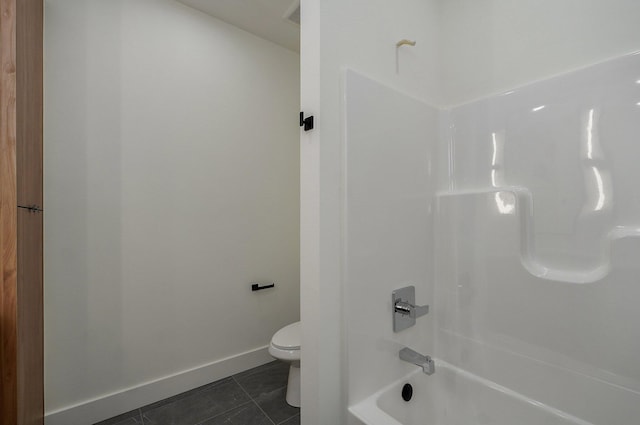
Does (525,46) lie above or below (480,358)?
above

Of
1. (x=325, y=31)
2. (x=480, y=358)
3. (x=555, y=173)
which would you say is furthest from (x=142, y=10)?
(x=480, y=358)

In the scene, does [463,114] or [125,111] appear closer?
[463,114]

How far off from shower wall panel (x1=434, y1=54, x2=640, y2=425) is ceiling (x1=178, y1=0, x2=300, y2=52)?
151 centimetres

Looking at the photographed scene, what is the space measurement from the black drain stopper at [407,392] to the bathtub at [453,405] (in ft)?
0.05

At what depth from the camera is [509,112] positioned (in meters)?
1.27

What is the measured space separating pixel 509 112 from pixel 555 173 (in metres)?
0.36

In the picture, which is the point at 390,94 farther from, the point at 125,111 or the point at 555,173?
the point at 125,111

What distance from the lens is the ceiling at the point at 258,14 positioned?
1.90 meters

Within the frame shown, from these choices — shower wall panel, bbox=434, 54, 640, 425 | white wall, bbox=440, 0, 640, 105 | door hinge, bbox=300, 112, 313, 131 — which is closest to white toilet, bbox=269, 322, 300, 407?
shower wall panel, bbox=434, 54, 640, 425

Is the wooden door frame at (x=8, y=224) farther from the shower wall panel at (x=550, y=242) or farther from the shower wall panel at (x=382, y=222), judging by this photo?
the shower wall panel at (x=550, y=242)

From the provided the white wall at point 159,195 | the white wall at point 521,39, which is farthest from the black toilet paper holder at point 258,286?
the white wall at point 521,39

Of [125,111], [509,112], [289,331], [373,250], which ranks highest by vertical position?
[125,111]

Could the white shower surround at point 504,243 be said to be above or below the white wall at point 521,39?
below

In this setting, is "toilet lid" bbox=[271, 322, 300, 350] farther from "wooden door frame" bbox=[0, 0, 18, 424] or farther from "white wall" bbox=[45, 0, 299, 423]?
"wooden door frame" bbox=[0, 0, 18, 424]
